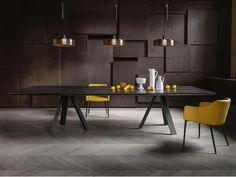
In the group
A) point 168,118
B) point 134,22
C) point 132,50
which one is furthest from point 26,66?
point 168,118

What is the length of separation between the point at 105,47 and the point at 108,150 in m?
4.73

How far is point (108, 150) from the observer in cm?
436

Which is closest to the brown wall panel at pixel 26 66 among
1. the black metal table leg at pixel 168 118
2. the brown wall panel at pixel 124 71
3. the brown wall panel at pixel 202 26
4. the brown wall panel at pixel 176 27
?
the brown wall panel at pixel 124 71

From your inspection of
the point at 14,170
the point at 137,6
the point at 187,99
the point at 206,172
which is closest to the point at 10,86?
the point at 137,6

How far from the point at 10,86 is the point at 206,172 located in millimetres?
6424

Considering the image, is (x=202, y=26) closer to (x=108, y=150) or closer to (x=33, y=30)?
(x=33, y=30)

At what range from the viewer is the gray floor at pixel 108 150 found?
11.8 feet

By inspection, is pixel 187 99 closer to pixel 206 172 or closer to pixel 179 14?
pixel 179 14

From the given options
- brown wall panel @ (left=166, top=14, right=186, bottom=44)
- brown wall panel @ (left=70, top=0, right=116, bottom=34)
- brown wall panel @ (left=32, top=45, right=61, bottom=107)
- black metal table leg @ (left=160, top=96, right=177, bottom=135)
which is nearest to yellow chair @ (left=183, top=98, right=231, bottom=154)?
black metal table leg @ (left=160, top=96, right=177, bottom=135)

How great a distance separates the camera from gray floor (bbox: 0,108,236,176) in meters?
3.59

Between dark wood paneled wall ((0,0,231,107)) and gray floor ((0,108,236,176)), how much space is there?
89.3 inches

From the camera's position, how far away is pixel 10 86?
8664 millimetres

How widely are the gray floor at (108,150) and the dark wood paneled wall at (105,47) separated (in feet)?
7.44

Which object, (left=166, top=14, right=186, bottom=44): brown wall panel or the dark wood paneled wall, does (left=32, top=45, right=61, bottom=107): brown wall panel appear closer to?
the dark wood paneled wall
